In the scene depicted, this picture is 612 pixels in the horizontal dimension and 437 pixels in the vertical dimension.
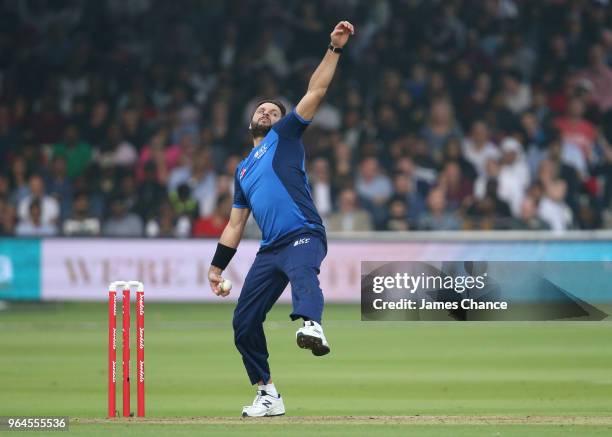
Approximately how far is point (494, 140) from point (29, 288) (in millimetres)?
8290

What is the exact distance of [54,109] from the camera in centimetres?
2509

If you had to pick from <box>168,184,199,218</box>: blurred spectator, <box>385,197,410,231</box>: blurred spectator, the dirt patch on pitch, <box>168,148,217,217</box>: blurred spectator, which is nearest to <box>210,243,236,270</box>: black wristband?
the dirt patch on pitch

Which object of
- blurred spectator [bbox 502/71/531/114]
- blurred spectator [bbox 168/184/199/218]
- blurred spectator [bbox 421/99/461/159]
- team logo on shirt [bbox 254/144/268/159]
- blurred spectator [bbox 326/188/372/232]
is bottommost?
team logo on shirt [bbox 254/144/268/159]

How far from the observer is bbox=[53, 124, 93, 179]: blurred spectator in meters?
24.2

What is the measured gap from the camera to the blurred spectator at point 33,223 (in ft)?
72.1

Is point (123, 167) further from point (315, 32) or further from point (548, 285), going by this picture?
point (548, 285)

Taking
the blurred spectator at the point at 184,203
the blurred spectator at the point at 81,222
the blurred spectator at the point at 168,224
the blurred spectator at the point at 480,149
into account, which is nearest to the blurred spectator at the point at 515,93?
the blurred spectator at the point at 480,149

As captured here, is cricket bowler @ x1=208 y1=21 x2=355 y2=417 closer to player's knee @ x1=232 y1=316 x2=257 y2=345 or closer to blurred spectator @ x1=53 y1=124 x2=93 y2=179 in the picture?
player's knee @ x1=232 y1=316 x2=257 y2=345

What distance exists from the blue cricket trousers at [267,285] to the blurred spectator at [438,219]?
12042 millimetres

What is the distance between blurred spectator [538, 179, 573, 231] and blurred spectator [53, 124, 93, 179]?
7.85m

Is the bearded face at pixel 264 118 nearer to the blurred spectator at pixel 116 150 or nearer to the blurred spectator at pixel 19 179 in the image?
the blurred spectator at pixel 19 179

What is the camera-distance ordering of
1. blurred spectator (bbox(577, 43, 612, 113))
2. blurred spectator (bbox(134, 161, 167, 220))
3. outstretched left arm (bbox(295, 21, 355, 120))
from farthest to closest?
blurred spectator (bbox(577, 43, 612, 113)) → blurred spectator (bbox(134, 161, 167, 220)) → outstretched left arm (bbox(295, 21, 355, 120))

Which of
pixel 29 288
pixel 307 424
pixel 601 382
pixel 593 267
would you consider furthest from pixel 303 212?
pixel 29 288

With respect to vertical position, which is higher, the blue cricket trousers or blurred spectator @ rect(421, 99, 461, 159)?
blurred spectator @ rect(421, 99, 461, 159)
